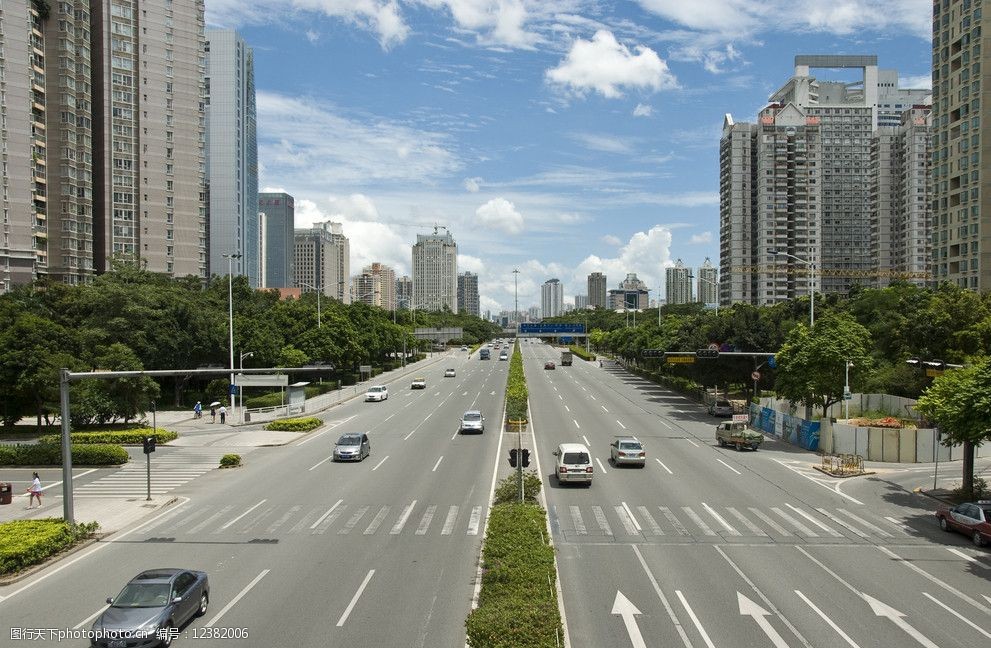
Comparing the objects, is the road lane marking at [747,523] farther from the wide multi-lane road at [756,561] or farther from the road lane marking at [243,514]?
the road lane marking at [243,514]

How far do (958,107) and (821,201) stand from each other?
102 meters

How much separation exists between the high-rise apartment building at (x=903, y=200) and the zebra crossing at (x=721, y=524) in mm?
148358

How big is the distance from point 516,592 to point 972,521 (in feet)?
56.2

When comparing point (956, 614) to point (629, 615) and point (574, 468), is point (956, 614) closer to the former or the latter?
point (629, 615)

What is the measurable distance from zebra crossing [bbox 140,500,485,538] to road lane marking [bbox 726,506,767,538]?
8860 millimetres

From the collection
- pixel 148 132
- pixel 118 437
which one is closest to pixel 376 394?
pixel 118 437

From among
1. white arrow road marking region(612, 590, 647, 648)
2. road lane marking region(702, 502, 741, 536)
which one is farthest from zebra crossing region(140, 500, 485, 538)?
road lane marking region(702, 502, 741, 536)

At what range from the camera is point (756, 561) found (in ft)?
65.7

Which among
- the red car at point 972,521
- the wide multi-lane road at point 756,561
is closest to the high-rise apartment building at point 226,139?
the wide multi-lane road at point 756,561

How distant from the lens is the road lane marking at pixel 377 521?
2342 cm

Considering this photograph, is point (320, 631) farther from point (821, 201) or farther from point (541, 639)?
point (821, 201)

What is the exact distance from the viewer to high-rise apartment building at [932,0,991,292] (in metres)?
70.4

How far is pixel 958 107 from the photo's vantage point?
73.9 m

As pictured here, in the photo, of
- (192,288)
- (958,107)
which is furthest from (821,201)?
(192,288)
